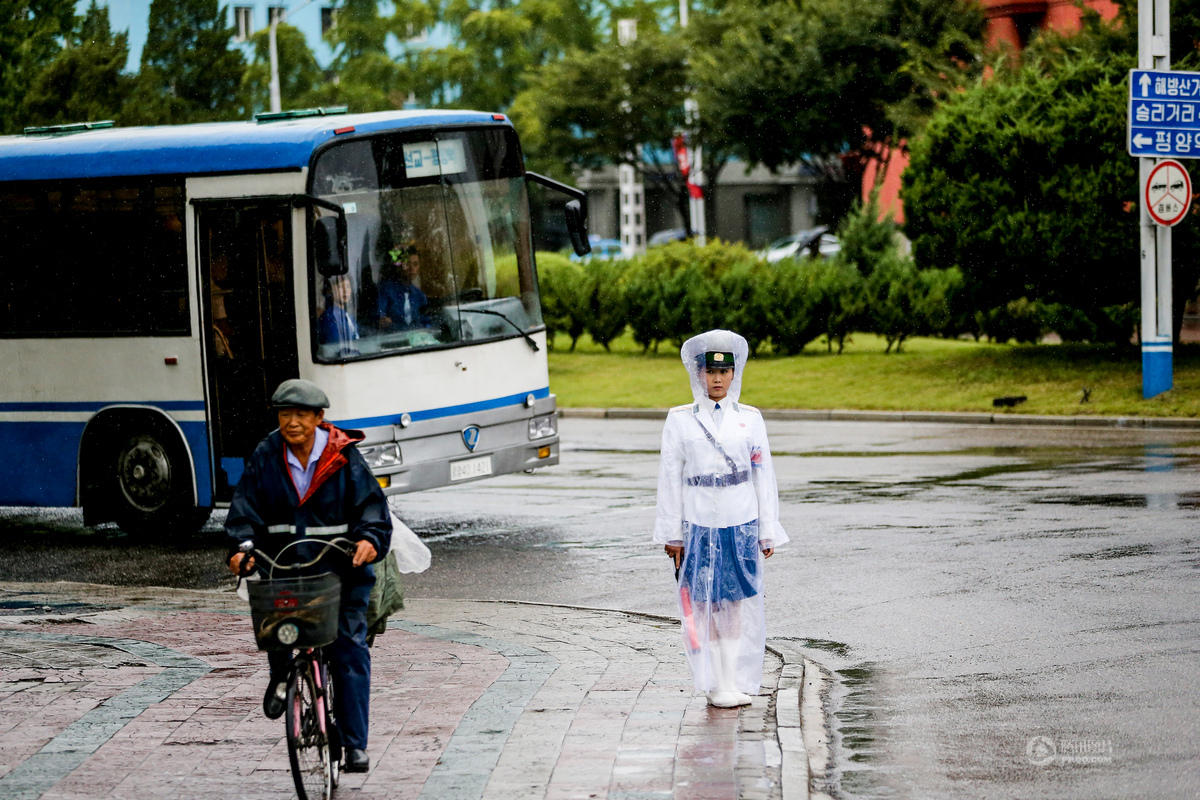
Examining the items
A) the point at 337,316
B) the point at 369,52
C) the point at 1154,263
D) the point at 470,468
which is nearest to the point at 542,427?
the point at 470,468

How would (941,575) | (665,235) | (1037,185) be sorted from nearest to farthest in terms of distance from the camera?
(941,575) → (1037,185) → (665,235)

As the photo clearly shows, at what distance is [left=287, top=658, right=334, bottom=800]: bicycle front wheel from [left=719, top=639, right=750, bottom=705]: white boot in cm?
202

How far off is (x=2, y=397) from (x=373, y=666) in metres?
7.00

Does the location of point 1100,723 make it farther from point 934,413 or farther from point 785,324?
point 785,324

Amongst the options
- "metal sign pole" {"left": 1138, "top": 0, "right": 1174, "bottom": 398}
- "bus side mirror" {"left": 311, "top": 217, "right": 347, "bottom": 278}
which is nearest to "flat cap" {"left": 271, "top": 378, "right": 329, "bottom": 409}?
"bus side mirror" {"left": 311, "top": 217, "right": 347, "bottom": 278}

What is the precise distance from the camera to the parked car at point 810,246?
143 feet

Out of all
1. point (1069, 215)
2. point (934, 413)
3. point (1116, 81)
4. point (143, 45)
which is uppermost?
point (143, 45)

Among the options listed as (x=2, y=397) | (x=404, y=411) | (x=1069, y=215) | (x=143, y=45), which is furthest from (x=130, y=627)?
(x=143, y=45)

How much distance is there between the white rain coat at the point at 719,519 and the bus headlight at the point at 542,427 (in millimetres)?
6471

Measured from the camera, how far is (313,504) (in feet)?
20.4

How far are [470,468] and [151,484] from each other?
2.57 m

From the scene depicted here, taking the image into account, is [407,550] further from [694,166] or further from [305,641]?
[694,166]

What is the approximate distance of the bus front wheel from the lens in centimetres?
1372

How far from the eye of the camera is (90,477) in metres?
14.0
